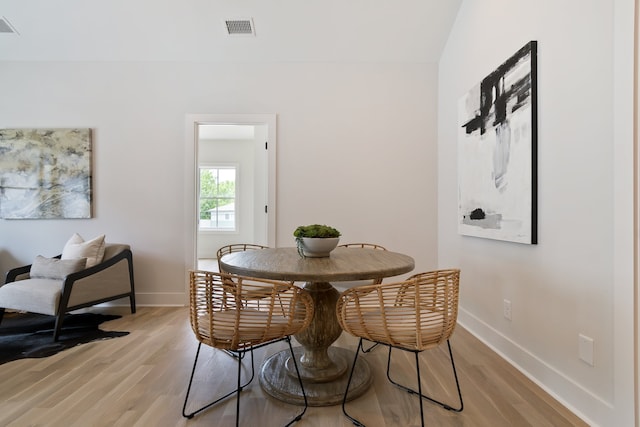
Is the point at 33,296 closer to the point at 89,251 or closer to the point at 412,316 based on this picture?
the point at 89,251

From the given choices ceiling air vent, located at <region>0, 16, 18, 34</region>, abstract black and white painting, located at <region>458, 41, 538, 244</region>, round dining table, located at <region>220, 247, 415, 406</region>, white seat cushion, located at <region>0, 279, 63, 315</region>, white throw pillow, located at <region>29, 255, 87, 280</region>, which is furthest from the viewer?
ceiling air vent, located at <region>0, 16, 18, 34</region>

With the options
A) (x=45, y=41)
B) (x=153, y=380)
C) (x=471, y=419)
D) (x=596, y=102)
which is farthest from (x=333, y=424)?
(x=45, y=41)

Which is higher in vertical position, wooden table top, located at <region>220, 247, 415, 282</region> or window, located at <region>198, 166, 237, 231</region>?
window, located at <region>198, 166, 237, 231</region>

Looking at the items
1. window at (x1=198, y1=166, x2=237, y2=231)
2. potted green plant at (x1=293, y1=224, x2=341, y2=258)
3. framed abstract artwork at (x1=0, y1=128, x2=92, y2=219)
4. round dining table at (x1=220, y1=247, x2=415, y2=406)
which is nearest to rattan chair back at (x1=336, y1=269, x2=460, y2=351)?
round dining table at (x1=220, y1=247, x2=415, y2=406)

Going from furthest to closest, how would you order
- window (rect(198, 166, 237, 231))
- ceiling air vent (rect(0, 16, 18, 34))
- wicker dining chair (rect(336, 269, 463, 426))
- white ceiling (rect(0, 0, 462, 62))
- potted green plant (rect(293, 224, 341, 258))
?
window (rect(198, 166, 237, 231)) → ceiling air vent (rect(0, 16, 18, 34)) → white ceiling (rect(0, 0, 462, 62)) → potted green plant (rect(293, 224, 341, 258)) → wicker dining chair (rect(336, 269, 463, 426))

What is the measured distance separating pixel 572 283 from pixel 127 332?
322 cm

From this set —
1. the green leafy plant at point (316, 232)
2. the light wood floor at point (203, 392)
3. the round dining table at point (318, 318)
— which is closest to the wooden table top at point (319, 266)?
the round dining table at point (318, 318)

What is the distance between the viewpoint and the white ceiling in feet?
9.77

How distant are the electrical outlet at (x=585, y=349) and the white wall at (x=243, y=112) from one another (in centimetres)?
182

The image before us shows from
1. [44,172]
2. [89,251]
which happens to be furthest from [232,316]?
[44,172]

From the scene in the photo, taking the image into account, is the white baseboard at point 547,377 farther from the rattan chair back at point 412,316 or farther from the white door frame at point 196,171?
the white door frame at point 196,171

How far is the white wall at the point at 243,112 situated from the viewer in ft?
11.3

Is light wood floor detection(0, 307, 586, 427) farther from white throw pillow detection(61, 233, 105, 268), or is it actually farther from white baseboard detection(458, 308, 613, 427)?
white throw pillow detection(61, 233, 105, 268)

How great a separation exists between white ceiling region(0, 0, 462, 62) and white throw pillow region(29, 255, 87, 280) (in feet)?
7.07
